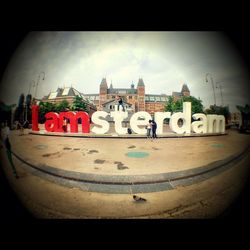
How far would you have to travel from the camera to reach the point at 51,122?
4.73m

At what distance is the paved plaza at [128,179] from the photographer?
3.37 metres

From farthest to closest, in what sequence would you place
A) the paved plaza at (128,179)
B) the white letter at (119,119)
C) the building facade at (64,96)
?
the white letter at (119,119) → the building facade at (64,96) → the paved plaza at (128,179)

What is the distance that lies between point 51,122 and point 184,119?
4598mm

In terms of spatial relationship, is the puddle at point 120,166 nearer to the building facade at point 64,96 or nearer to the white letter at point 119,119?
the white letter at point 119,119

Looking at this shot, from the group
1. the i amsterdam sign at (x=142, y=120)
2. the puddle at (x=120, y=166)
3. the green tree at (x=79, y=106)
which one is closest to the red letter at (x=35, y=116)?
the i amsterdam sign at (x=142, y=120)

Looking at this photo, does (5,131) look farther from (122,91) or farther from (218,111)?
(218,111)

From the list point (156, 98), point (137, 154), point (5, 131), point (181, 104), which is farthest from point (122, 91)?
point (5, 131)

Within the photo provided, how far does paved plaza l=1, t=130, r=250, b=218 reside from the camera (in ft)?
11.1

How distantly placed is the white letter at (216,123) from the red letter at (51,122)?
481 cm

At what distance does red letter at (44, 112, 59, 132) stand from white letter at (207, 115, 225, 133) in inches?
190

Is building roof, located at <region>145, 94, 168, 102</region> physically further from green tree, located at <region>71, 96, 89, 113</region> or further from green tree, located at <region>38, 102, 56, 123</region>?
green tree, located at <region>38, 102, 56, 123</region>
